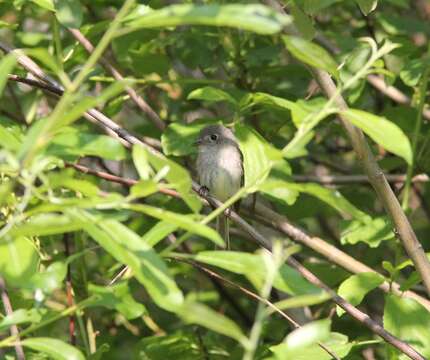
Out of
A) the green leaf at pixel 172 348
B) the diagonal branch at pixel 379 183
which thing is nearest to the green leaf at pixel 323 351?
the diagonal branch at pixel 379 183

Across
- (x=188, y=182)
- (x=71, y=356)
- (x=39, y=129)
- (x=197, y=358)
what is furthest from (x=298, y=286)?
(x=197, y=358)

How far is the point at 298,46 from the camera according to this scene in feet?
8.07

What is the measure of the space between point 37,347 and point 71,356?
0.30 ft

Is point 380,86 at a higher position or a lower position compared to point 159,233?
higher

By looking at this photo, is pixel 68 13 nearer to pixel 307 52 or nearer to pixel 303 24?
pixel 303 24

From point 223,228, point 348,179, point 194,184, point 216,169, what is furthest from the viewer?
point 216,169

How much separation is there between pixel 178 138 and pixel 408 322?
66.1 inches

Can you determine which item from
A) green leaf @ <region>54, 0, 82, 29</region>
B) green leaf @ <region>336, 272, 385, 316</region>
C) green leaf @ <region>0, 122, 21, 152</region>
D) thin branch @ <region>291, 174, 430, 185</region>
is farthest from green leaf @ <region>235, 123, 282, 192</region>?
thin branch @ <region>291, 174, 430, 185</region>

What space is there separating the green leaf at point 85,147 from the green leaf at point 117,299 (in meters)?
0.44

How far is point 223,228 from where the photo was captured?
5.73 m

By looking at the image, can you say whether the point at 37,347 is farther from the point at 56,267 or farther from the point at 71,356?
the point at 56,267

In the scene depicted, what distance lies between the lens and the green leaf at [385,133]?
86.6 inches

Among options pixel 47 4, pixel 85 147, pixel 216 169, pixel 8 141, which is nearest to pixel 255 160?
pixel 85 147

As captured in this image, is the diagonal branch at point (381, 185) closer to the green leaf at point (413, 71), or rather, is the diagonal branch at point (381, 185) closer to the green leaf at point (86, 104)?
the green leaf at point (413, 71)
